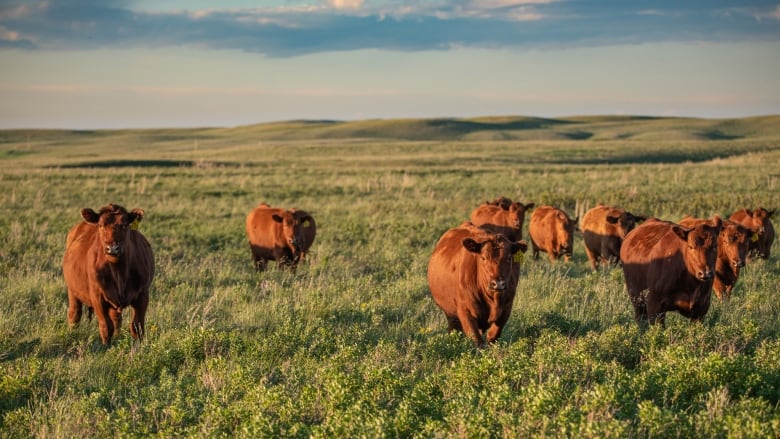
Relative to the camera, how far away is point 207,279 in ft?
42.2

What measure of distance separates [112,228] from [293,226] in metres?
5.90

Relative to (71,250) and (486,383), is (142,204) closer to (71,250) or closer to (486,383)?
(71,250)

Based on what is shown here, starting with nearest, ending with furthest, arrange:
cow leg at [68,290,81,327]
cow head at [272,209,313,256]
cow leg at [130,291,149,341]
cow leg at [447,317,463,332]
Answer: cow leg at [130,291,149,341] < cow leg at [447,317,463,332] < cow leg at [68,290,81,327] < cow head at [272,209,313,256]

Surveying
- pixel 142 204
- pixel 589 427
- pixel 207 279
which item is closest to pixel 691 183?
pixel 142 204

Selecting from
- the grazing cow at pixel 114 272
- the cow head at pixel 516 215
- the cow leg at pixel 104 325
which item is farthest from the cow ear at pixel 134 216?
the cow head at pixel 516 215

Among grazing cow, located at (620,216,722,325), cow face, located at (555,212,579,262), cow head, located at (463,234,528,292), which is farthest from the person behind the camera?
cow face, located at (555,212,579,262)

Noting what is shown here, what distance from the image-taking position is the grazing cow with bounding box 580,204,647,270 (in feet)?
48.9

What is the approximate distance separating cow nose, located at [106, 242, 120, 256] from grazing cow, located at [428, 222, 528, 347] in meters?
3.81

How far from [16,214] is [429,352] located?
1775 cm

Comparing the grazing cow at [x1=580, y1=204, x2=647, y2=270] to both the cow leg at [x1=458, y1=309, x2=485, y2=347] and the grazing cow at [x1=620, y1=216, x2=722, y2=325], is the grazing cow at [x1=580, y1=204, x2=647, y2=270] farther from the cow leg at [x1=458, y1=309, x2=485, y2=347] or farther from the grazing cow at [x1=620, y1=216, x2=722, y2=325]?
the cow leg at [x1=458, y1=309, x2=485, y2=347]

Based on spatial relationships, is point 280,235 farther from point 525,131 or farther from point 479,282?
point 525,131

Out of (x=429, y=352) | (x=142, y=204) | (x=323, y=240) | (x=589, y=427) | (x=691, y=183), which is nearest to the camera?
(x=589, y=427)

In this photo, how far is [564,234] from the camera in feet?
53.0

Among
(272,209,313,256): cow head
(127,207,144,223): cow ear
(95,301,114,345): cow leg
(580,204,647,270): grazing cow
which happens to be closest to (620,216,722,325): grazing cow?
(580,204,647,270): grazing cow
